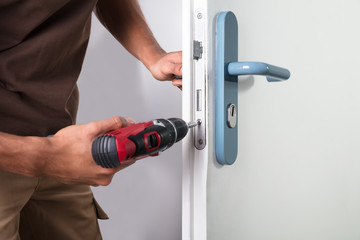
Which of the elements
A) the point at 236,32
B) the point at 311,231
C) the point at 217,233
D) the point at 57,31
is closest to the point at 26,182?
the point at 57,31

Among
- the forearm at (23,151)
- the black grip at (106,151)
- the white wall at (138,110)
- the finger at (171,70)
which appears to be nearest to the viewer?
the black grip at (106,151)

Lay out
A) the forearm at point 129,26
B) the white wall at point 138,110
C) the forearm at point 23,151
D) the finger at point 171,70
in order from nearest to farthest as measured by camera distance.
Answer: the forearm at point 23,151, the finger at point 171,70, the forearm at point 129,26, the white wall at point 138,110

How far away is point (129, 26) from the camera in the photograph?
2.97 ft

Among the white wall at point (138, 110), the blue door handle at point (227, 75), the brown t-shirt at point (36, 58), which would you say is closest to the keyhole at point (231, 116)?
the blue door handle at point (227, 75)

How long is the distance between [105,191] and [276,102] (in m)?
0.83

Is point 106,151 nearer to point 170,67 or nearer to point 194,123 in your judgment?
point 194,123

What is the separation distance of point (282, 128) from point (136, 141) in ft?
1.21

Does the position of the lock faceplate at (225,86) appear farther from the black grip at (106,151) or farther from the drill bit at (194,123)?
the black grip at (106,151)

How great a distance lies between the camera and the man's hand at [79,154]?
0.52 metres

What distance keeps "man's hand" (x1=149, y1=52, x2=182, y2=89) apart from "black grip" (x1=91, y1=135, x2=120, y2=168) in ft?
1.00

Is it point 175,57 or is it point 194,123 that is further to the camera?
point 175,57

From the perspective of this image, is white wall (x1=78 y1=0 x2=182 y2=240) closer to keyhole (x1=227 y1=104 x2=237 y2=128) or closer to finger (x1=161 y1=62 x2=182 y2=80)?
finger (x1=161 y1=62 x2=182 y2=80)

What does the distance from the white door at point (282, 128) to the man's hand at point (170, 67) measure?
0.18 m

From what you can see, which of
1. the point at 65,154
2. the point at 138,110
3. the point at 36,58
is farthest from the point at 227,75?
the point at 138,110
